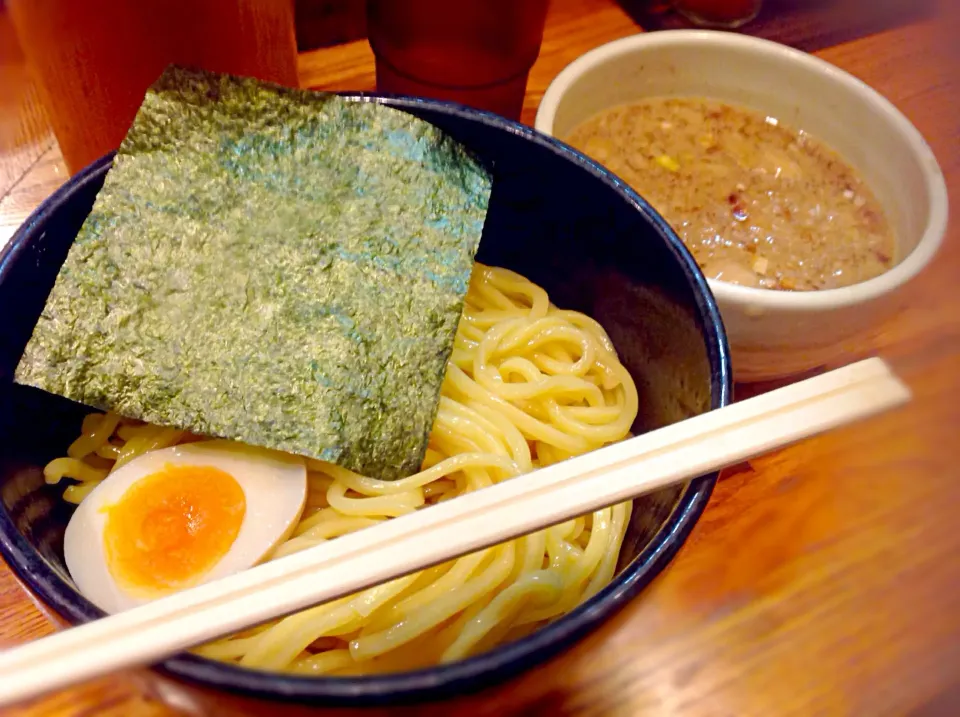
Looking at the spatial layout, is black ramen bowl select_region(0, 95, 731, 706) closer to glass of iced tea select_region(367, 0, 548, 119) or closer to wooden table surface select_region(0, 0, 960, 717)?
wooden table surface select_region(0, 0, 960, 717)

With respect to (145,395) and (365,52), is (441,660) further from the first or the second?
(365,52)

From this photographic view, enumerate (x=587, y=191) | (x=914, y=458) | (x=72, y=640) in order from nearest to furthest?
(x=72, y=640) → (x=914, y=458) → (x=587, y=191)

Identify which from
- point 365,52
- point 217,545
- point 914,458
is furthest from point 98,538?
point 365,52

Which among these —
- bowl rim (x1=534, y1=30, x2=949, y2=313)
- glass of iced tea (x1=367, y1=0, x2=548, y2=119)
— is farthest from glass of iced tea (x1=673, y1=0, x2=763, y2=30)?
glass of iced tea (x1=367, y1=0, x2=548, y2=119)

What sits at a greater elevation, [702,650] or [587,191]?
[587,191]

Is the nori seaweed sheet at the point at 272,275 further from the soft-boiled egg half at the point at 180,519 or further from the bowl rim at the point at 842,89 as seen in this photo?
the bowl rim at the point at 842,89

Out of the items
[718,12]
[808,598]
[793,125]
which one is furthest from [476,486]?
[718,12]

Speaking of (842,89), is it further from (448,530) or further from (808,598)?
(448,530)

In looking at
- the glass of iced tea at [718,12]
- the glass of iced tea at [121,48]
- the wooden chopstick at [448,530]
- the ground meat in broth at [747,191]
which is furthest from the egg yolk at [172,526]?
the glass of iced tea at [718,12]
